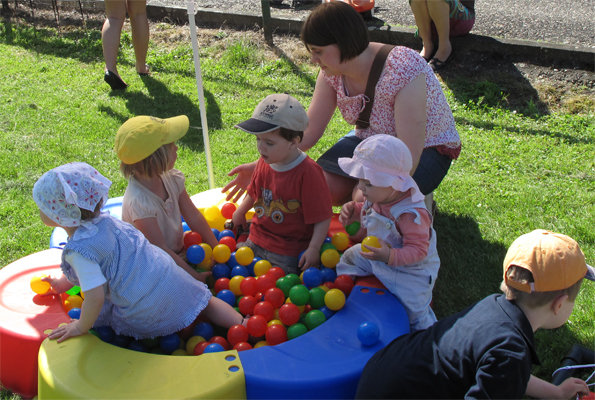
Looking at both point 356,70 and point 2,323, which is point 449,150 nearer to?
point 356,70

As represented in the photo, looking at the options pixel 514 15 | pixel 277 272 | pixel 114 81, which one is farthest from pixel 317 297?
pixel 514 15

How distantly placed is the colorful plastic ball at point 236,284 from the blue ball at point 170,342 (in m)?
0.46

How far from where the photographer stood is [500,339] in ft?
5.51

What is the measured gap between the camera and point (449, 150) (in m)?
3.24

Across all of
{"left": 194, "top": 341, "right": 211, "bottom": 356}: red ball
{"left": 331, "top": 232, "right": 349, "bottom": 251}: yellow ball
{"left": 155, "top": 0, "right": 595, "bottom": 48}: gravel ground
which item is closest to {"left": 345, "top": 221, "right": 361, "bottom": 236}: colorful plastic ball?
{"left": 331, "top": 232, "right": 349, "bottom": 251}: yellow ball

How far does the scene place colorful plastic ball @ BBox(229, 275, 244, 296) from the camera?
2861mm

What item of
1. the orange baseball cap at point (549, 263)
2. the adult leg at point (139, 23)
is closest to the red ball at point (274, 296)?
the orange baseball cap at point (549, 263)

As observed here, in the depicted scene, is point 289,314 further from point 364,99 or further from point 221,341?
point 364,99

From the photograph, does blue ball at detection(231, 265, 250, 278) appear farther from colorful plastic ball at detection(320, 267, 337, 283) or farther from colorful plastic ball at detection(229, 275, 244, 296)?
colorful plastic ball at detection(320, 267, 337, 283)

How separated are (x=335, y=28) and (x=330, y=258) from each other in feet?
4.13

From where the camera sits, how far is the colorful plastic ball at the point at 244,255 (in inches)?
118

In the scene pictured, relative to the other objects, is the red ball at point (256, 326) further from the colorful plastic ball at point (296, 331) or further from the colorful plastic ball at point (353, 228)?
the colorful plastic ball at point (353, 228)

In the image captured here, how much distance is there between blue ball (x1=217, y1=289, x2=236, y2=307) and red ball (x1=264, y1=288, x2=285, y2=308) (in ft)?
0.81

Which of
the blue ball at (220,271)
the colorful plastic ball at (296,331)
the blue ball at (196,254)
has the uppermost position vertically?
the blue ball at (196,254)
